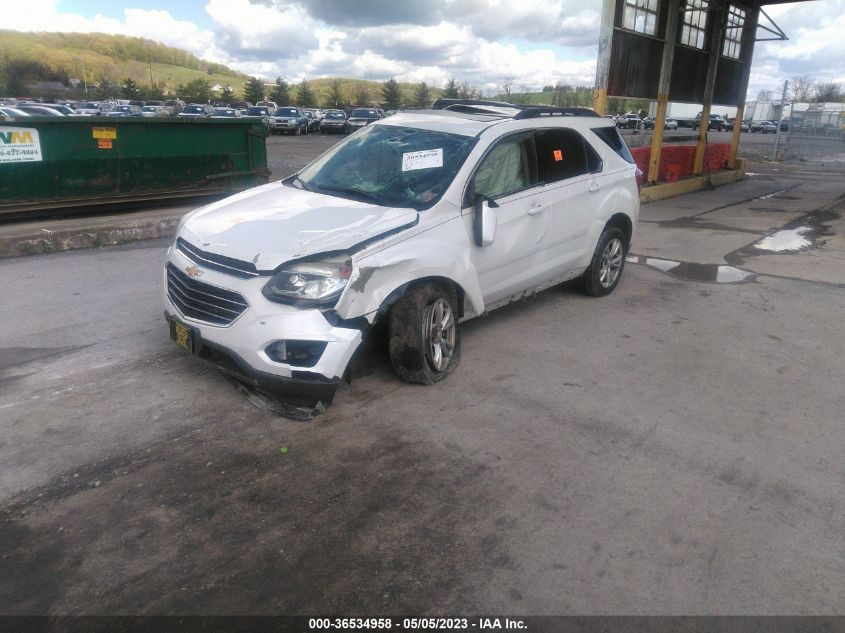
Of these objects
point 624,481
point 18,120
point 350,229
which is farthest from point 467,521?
point 18,120

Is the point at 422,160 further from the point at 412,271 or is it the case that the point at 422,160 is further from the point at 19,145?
the point at 19,145

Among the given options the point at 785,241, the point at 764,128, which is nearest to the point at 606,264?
the point at 785,241

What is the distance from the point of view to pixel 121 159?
9836 millimetres

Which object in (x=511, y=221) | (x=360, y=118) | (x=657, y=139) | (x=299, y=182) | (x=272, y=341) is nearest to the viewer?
→ (x=272, y=341)

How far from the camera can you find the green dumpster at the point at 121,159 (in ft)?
29.1

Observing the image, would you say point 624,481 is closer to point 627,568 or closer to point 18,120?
point 627,568

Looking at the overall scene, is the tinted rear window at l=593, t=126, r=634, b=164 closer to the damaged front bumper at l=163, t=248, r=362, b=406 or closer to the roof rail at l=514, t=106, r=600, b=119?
the roof rail at l=514, t=106, r=600, b=119

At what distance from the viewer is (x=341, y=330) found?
382cm

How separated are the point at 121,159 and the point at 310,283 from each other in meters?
7.47

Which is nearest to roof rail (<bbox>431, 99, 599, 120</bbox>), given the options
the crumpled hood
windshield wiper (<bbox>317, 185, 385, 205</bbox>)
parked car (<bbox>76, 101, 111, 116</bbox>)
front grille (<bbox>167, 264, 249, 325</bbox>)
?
windshield wiper (<bbox>317, 185, 385, 205</bbox>)

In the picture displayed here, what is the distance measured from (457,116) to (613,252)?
234 cm

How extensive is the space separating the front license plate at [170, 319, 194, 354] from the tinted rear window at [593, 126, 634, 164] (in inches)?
168

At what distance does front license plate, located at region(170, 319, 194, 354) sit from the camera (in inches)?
162

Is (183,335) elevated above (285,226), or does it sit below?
below
